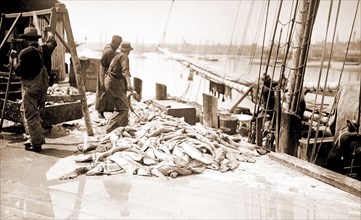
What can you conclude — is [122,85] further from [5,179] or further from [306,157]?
[306,157]

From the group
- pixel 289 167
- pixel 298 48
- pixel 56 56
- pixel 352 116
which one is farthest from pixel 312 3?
pixel 56 56

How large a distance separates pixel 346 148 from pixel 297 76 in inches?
69.7

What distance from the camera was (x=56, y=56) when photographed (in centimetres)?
1755

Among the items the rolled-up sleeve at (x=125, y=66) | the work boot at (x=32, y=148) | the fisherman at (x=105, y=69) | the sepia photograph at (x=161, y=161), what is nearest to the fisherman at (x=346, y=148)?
the sepia photograph at (x=161, y=161)

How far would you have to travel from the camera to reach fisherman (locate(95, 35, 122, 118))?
9109 mm

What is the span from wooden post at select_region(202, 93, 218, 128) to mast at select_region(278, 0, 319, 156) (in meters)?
2.47

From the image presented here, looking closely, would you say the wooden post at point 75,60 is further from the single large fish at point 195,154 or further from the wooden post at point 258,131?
the wooden post at point 258,131

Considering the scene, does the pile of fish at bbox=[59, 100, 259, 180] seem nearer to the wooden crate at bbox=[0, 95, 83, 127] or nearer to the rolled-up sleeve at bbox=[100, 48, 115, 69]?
the wooden crate at bbox=[0, 95, 83, 127]

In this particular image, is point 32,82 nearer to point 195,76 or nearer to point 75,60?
point 75,60

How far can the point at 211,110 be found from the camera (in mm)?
9242

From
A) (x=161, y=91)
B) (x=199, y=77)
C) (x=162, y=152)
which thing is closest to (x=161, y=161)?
(x=162, y=152)

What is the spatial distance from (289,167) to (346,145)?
4.75ft

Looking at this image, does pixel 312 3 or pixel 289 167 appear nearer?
pixel 289 167

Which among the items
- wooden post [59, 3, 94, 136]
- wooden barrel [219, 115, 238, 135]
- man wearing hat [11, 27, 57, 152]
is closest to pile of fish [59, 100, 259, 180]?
man wearing hat [11, 27, 57, 152]
